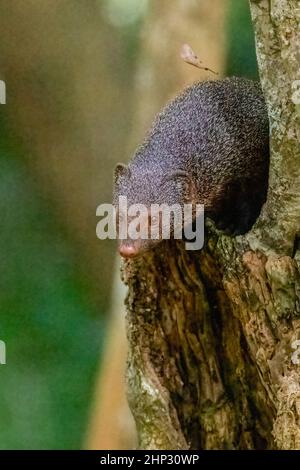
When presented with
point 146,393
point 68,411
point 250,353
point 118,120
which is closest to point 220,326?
point 250,353

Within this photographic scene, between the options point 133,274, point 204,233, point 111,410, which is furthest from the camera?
point 111,410

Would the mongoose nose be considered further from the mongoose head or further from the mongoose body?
the mongoose body

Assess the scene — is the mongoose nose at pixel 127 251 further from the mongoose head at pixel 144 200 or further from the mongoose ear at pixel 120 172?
the mongoose ear at pixel 120 172

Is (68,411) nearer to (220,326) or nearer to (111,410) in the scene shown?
(111,410)

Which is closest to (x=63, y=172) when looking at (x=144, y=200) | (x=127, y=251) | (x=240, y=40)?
(x=240, y=40)

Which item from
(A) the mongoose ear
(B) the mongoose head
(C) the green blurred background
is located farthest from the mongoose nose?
(C) the green blurred background

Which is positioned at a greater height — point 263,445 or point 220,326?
point 220,326

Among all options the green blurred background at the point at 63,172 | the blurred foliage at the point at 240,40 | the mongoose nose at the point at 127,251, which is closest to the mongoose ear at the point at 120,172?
the mongoose nose at the point at 127,251
